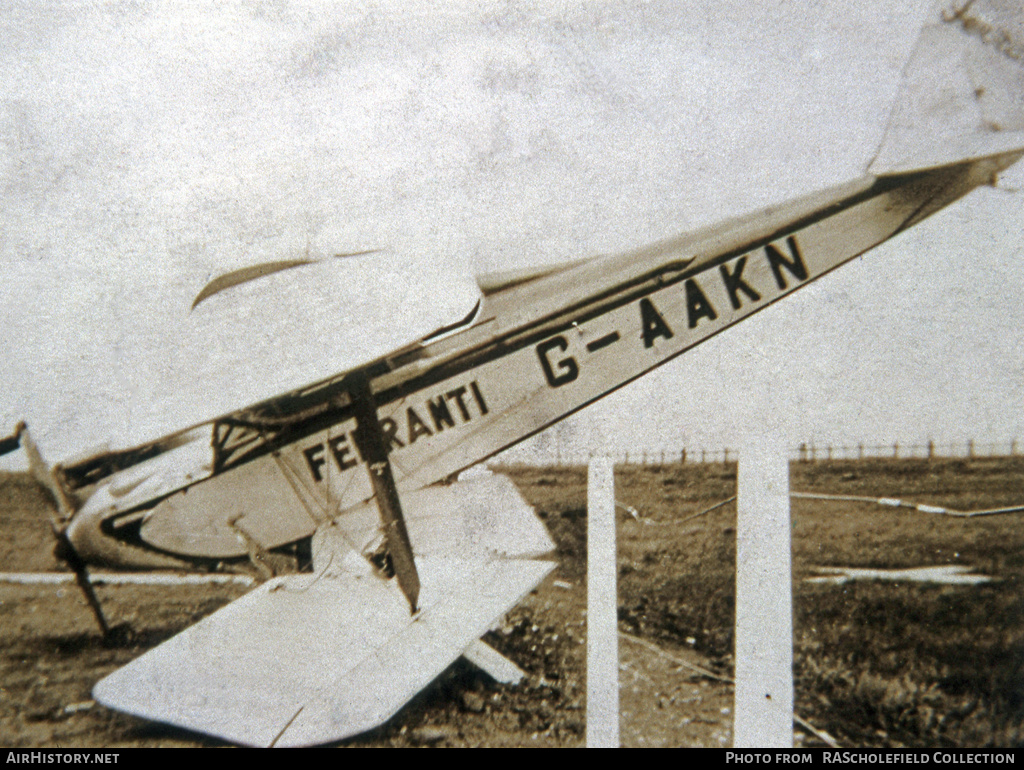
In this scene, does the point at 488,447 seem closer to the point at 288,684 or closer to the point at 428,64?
the point at 288,684

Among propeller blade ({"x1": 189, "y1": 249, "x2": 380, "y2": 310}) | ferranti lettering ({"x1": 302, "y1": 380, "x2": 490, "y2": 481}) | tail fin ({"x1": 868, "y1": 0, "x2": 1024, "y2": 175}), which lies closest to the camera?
tail fin ({"x1": 868, "y1": 0, "x2": 1024, "y2": 175})

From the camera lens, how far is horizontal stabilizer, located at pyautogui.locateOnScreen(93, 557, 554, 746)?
1634 millimetres

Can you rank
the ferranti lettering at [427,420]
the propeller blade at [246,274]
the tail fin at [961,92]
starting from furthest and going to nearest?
the ferranti lettering at [427,420]
the propeller blade at [246,274]
the tail fin at [961,92]

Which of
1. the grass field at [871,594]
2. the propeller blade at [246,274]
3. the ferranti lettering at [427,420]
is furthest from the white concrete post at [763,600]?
the propeller blade at [246,274]

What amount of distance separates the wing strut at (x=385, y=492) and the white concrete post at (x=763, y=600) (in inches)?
42.3

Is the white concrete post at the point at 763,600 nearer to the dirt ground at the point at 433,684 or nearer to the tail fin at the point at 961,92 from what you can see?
the dirt ground at the point at 433,684

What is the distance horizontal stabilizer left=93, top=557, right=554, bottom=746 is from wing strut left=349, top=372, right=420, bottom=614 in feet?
0.35

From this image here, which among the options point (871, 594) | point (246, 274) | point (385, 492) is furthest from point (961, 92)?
point (246, 274)

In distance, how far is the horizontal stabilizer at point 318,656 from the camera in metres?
1.63

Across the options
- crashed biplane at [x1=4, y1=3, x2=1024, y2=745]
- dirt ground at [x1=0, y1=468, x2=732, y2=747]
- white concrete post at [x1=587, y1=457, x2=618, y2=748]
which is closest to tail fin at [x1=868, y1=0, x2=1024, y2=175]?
crashed biplane at [x1=4, y1=3, x2=1024, y2=745]

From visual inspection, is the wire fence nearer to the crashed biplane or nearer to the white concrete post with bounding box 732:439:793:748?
the white concrete post with bounding box 732:439:793:748

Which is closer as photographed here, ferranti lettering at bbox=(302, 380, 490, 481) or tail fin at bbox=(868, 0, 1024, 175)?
tail fin at bbox=(868, 0, 1024, 175)

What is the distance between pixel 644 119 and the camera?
172cm

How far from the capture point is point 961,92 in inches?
61.8
